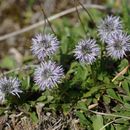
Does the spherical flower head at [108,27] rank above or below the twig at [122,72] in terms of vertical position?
above

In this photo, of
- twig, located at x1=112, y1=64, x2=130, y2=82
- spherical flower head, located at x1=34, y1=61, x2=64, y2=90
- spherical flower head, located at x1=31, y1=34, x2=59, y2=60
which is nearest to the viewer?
spherical flower head, located at x1=34, y1=61, x2=64, y2=90

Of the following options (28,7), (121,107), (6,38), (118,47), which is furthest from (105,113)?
(28,7)

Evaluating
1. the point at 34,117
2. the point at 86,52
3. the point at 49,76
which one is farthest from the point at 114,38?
the point at 34,117

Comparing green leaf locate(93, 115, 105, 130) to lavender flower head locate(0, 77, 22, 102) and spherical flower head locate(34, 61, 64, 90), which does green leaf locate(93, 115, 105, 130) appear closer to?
spherical flower head locate(34, 61, 64, 90)

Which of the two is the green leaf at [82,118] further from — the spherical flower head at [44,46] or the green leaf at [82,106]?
the spherical flower head at [44,46]

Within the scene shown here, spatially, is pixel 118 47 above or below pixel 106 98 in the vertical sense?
above

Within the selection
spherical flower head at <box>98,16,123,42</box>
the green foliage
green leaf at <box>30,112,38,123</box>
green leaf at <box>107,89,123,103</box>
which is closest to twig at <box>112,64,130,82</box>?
the green foliage

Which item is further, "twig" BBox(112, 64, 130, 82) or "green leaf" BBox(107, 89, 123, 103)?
"twig" BBox(112, 64, 130, 82)

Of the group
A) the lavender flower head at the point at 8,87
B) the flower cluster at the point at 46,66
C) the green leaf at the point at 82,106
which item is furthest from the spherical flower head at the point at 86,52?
the lavender flower head at the point at 8,87

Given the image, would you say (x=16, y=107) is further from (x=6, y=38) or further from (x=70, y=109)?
(x=6, y=38)
